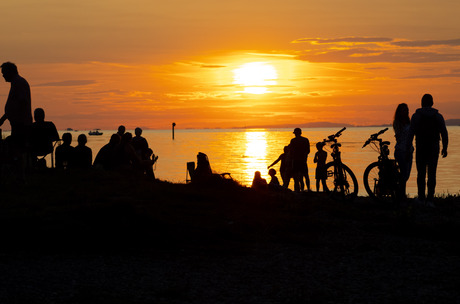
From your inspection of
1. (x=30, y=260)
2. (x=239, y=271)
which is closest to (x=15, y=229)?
(x=30, y=260)

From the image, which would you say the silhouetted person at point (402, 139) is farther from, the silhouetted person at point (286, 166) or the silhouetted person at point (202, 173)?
the silhouetted person at point (286, 166)

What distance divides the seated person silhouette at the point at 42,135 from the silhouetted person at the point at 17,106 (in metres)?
2.33

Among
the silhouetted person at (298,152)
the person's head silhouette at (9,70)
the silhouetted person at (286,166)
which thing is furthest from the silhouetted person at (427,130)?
the person's head silhouette at (9,70)

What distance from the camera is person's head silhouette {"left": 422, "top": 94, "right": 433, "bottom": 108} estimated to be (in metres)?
13.0

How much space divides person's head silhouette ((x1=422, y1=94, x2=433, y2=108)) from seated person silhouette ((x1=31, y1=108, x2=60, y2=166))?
9125 mm

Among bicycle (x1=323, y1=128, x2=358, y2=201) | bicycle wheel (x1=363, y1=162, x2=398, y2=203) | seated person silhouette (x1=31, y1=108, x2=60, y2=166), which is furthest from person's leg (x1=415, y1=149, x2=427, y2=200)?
seated person silhouette (x1=31, y1=108, x2=60, y2=166)

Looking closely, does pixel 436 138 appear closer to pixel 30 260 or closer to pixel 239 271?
pixel 239 271

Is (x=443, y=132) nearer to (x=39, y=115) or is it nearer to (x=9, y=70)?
(x=9, y=70)

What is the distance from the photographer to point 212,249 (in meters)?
8.54

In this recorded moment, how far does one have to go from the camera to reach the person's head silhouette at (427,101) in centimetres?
1301

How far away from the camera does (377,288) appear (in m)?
6.72

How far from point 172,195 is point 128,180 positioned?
6.75 feet

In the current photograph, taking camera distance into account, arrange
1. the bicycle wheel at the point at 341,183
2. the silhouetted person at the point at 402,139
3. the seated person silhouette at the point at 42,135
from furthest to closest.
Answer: the seated person silhouette at the point at 42,135 < the bicycle wheel at the point at 341,183 < the silhouetted person at the point at 402,139

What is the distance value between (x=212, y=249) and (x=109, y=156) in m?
9.40
